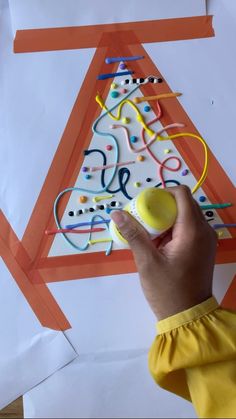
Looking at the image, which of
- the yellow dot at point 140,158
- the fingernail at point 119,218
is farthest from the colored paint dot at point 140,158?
the fingernail at point 119,218

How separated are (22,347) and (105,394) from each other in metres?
0.11

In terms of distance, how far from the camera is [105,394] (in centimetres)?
61

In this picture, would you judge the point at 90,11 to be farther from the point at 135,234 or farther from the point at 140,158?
the point at 135,234

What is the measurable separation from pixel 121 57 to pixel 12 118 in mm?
154

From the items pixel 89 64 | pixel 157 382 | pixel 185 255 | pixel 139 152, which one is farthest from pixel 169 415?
pixel 89 64

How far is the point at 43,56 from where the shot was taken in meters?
0.64

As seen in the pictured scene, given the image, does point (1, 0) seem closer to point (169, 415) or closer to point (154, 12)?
point (154, 12)

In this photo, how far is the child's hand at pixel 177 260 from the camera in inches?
21.3

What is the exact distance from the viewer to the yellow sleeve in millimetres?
536

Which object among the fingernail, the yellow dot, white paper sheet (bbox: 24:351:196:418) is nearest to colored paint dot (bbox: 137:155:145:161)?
the yellow dot

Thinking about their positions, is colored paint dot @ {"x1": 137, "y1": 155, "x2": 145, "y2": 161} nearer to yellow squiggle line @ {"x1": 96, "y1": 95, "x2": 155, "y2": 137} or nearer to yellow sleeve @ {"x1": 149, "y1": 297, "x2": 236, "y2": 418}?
yellow squiggle line @ {"x1": 96, "y1": 95, "x2": 155, "y2": 137}

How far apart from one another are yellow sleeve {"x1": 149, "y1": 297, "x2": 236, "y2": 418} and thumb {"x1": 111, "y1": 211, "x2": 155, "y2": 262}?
0.08 metres

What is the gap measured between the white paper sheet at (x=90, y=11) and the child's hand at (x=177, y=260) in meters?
0.24

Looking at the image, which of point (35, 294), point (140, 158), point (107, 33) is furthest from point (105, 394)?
point (107, 33)
